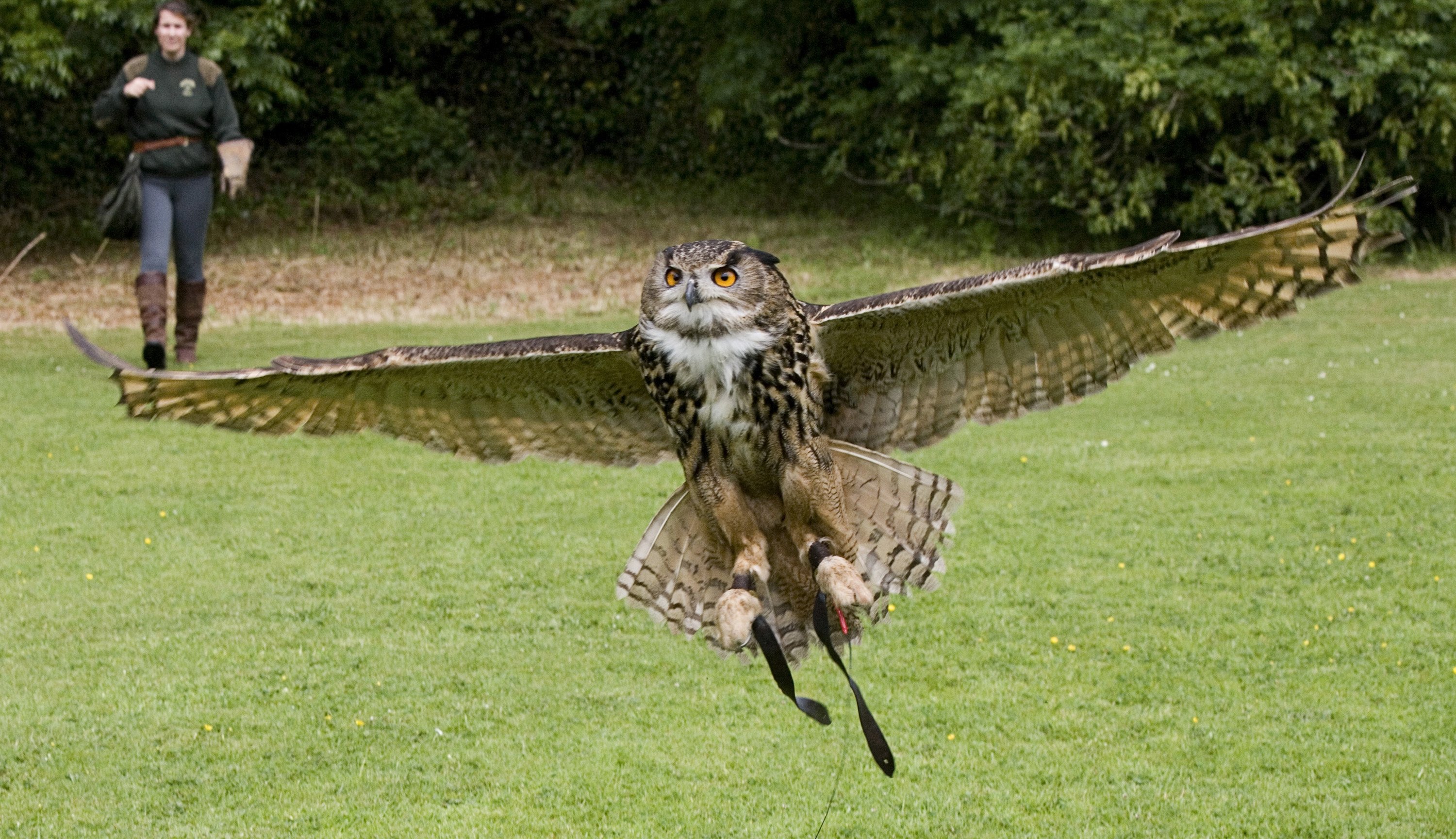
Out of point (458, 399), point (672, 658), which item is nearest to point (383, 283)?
point (672, 658)

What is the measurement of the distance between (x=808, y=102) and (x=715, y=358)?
57.9 ft

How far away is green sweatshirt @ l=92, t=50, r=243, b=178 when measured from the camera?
10.7 metres

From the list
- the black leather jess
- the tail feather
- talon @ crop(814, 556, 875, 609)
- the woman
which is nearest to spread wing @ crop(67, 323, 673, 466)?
the tail feather

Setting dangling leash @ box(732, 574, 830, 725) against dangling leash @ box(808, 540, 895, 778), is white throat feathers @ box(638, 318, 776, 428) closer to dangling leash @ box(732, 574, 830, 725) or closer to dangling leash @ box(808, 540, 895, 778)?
dangling leash @ box(808, 540, 895, 778)

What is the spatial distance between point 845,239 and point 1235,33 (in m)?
5.35

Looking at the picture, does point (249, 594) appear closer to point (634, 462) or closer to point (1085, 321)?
point (634, 462)

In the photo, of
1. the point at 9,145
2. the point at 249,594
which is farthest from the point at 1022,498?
the point at 9,145

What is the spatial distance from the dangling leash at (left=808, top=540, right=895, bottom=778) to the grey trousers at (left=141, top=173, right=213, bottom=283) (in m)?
7.48

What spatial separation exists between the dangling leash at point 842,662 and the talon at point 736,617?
0.16 meters

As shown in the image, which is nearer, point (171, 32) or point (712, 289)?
point (712, 289)

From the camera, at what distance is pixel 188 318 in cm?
1133

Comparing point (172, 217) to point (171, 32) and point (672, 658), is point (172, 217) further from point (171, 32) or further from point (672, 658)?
point (672, 658)

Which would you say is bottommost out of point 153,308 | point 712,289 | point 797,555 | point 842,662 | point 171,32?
point 153,308

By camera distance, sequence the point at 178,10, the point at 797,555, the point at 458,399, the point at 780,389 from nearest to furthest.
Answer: the point at 780,389
the point at 797,555
the point at 458,399
the point at 178,10
